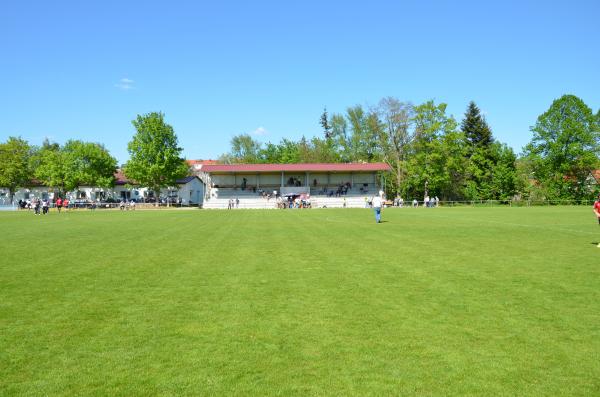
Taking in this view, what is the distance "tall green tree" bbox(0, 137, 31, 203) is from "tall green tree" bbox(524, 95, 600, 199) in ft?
265

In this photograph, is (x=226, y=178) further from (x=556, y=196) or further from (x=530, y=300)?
(x=530, y=300)

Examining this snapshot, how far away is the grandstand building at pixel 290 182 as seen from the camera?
6550cm

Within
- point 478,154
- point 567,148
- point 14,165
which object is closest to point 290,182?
point 478,154

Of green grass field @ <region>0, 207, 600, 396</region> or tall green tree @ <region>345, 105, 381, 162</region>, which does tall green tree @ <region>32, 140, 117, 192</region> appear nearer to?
tall green tree @ <region>345, 105, 381, 162</region>

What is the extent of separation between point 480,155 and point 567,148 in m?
11.1

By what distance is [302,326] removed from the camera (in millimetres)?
5805

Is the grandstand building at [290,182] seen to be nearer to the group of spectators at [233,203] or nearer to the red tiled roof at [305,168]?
the red tiled roof at [305,168]

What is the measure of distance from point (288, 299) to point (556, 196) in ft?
204

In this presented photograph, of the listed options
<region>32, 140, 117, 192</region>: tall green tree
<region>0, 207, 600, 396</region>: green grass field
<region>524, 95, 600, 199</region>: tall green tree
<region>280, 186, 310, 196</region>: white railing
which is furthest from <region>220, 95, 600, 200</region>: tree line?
<region>0, 207, 600, 396</region>: green grass field

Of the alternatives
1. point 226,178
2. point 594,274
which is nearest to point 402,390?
point 594,274

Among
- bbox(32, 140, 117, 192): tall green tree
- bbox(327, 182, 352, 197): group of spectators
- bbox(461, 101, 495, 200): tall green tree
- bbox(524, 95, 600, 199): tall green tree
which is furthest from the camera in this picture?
bbox(32, 140, 117, 192): tall green tree

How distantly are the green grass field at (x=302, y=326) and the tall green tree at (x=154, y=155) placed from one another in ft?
191

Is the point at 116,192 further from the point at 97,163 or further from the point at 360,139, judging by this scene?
the point at 360,139

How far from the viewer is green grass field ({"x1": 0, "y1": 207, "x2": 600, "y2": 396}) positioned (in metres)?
4.20
